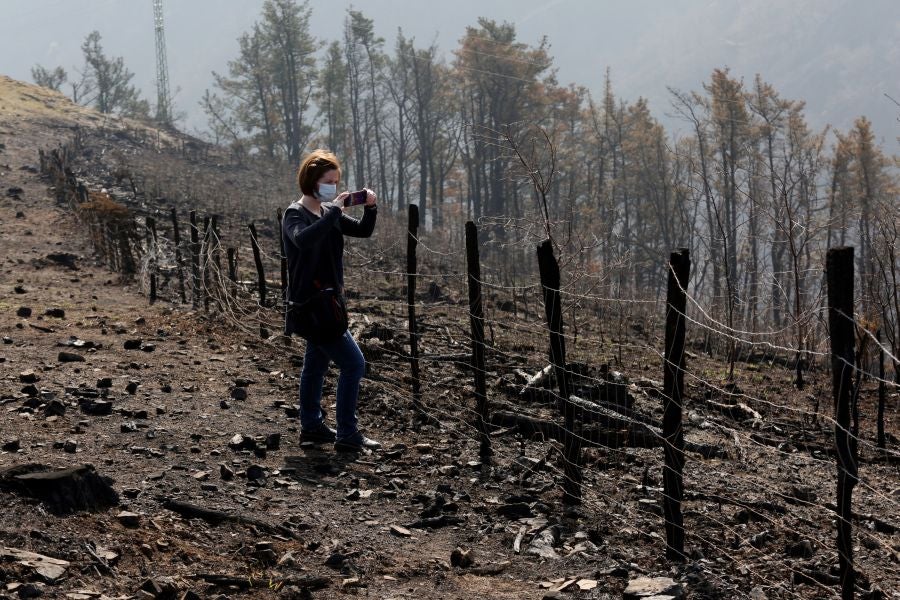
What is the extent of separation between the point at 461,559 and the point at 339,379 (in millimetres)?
1704

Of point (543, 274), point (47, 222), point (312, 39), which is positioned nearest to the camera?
point (543, 274)

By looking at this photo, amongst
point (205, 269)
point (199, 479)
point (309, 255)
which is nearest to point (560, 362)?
point (309, 255)

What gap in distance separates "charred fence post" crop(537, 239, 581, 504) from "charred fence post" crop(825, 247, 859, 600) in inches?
70.4

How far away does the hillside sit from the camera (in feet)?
13.2

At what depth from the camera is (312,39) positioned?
58.2 m

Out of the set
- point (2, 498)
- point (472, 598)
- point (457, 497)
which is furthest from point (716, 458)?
point (2, 498)

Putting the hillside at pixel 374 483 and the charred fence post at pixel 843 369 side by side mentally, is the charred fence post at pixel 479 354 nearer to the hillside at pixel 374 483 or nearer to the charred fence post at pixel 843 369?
A: the hillside at pixel 374 483

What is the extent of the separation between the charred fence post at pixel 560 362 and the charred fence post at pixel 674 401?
79 cm

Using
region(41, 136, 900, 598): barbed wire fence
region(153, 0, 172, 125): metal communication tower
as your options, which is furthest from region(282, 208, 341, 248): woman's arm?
region(153, 0, 172, 125): metal communication tower

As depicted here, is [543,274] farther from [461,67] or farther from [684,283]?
[461,67]

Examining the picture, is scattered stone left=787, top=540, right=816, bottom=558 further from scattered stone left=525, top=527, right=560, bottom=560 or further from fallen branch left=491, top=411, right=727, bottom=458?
fallen branch left=491, top=411, right=727, bottom=458

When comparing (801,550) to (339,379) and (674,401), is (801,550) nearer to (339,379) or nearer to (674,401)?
(674,401)

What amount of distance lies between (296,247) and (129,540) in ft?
7.14

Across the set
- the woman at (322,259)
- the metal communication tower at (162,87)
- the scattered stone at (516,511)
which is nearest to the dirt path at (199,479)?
the scattered stone at (516,511)
